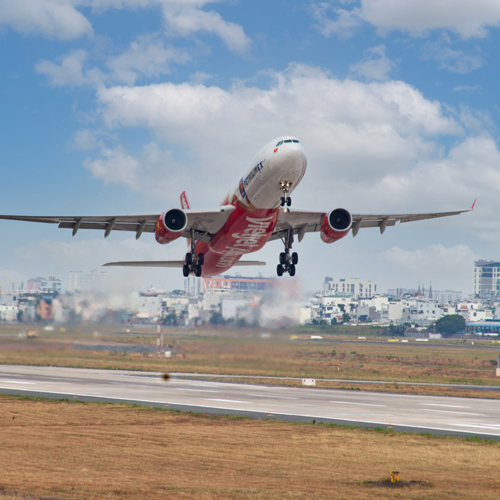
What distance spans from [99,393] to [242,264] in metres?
13.6

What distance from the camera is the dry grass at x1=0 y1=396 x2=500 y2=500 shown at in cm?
1803

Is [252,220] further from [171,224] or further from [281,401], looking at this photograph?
[281,401]

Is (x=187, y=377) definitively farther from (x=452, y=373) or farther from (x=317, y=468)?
(x=317, y=468)

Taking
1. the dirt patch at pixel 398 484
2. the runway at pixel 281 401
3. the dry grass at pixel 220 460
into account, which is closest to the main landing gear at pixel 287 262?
the runway at pixel 281 401

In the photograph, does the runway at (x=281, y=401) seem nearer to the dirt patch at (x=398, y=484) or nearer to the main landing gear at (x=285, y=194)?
the main landing gear at (x=285, y=194)

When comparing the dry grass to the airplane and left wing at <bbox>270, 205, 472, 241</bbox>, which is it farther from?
left wing at <bbox>270, 205, 472, 241</bbox>

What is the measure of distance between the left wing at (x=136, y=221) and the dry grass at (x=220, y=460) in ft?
36.1

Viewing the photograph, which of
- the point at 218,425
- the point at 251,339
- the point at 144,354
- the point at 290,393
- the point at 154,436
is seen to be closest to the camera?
the point at 154,436

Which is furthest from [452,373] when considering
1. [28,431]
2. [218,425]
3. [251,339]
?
[28,431]

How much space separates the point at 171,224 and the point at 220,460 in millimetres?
16071

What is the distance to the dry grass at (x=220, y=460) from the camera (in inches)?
710

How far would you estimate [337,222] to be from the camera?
1449 inches

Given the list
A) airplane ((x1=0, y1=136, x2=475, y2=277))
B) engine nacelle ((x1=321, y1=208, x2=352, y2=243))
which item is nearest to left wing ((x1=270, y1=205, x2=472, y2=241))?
airplane ((x1=0, y1=136, x2=475, y2=277))

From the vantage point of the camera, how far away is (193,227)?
133 ft
